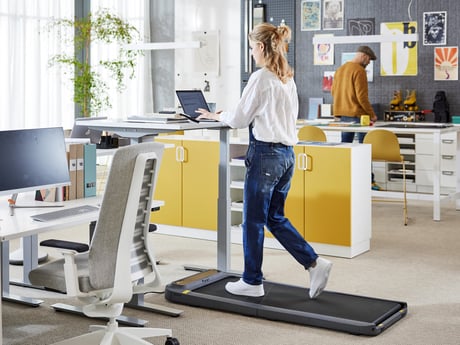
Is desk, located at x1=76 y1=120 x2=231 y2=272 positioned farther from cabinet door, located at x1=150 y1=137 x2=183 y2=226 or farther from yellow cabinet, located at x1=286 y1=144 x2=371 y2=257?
cabinet door, located at x1=150 y1=137 x2=183 y2=226

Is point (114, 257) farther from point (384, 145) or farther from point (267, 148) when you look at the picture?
point (384, 145)

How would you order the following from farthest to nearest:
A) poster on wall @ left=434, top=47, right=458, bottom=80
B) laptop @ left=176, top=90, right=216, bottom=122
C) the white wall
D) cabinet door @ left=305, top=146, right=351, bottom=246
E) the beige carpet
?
the white wall, poster on wall @ left=434, top=47, right=458, bottom=80, cabinet door @ left=305, top=146, right=351, bottom=246, laptop @ left=176, top=90, right=216, bottom=122, the beige carpet

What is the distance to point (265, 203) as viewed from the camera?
466 centimetres

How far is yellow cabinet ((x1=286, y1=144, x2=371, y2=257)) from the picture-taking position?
5.98 metres

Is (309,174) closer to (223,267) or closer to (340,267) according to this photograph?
(340,267)

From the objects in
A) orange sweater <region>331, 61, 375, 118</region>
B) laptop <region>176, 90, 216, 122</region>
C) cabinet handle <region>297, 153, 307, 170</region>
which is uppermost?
orange sweater <region>331, 61, 375, 118</region>

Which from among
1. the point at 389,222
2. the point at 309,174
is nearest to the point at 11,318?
the point at 309,174

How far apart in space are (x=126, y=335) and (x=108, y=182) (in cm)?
76

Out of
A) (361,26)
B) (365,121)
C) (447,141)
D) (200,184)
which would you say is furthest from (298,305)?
(361,26)

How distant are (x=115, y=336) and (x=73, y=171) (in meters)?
1.21

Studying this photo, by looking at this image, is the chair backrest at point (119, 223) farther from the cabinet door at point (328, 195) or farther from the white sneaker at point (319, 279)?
the cabinet door at point (328, 195)

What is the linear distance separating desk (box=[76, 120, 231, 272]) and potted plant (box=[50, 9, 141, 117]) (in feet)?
17.2

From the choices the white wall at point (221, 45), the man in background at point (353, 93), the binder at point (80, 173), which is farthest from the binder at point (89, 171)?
the white wall at point (221, 45)

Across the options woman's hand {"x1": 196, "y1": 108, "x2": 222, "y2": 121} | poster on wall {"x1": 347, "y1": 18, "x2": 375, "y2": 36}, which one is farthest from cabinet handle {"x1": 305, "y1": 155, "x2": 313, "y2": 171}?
poster on wall {"x1": 347, "y1": 18, "x2": 375, "y2": 36}
